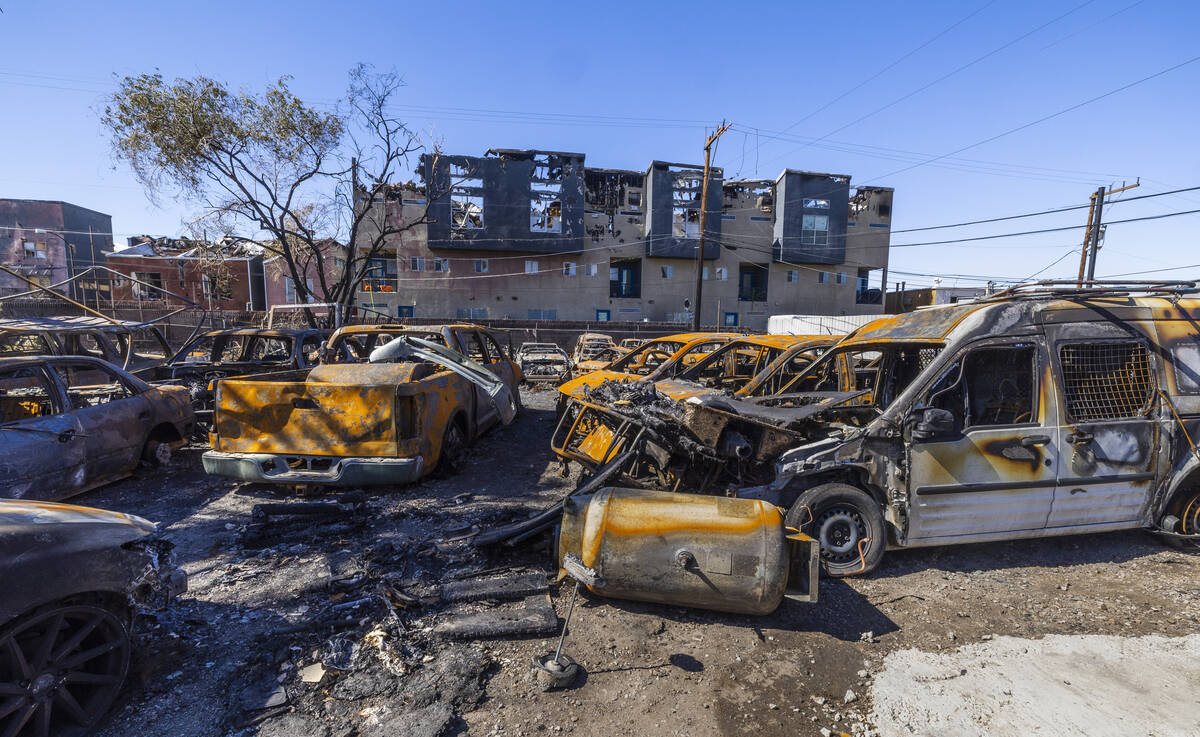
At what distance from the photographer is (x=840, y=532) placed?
3.80 meters

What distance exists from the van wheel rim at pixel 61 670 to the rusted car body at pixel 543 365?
11.6 meters

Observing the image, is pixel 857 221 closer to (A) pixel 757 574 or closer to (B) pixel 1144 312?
(B) pixel 1144 312

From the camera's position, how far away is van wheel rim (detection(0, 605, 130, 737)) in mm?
2035

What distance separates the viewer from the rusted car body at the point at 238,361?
A: 7.80 metres

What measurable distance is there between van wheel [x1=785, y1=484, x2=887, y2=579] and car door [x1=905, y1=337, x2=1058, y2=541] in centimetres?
28

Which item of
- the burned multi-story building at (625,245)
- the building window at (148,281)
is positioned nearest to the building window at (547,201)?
the burned multi-story building at (625,245)

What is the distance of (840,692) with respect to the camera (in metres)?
2.62

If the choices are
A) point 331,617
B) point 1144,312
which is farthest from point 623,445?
point 1144,312

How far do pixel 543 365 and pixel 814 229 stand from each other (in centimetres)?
2808

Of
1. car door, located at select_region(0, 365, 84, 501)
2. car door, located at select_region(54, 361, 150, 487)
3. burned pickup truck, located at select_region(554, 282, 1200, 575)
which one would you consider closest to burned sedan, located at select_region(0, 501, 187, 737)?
car door, located at select_region(0, 365, 84, 501)

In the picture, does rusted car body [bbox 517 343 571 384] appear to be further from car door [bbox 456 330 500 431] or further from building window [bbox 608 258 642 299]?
building window [bbox 608 258 642 299]

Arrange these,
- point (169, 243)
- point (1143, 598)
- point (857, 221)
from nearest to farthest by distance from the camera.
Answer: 1. point (1143, 598)
2. point (169, 243)
3. point (857, 221)

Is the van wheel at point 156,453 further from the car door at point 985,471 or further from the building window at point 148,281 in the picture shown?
the building window at point 148,281

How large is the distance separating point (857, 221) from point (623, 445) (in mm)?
39347
